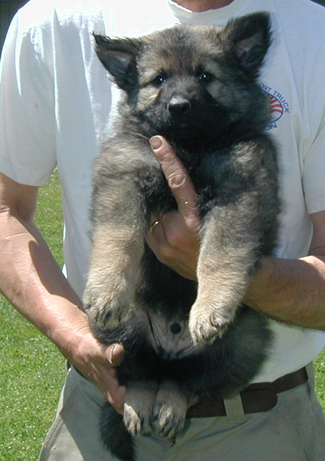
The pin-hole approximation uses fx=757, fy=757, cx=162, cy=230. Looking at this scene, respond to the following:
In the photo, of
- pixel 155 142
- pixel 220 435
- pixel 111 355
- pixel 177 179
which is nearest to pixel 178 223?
pixel 177 179

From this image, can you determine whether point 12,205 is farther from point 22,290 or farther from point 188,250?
point 188,250

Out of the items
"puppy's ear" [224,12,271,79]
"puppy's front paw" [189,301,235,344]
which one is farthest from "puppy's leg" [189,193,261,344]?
"puppy's ear" [224,12,271,79]

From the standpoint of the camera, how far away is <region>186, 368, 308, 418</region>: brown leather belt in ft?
9.13

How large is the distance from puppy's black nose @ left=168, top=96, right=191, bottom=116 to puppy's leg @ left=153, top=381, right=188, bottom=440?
3.20ft

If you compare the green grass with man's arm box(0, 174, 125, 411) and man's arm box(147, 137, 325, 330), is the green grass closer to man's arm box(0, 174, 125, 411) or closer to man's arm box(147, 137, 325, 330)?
man's arm box(0, 174, 125, 411)

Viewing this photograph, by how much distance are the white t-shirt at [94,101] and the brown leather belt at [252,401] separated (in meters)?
0.06

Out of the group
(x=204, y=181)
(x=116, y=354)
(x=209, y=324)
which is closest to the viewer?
(x=209, y=324)

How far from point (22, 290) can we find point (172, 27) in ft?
3.81

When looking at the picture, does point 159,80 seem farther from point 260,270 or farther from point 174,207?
point 260,270

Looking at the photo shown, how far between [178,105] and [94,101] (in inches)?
15.6

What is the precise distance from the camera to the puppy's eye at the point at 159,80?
9.34 ft

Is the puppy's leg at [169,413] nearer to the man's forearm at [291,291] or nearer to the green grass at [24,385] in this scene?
the man's forearm at [291,291]

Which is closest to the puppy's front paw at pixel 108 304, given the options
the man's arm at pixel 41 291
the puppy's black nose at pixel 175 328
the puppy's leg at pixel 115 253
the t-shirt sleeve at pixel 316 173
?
the puppy's leg at pixel 115 253

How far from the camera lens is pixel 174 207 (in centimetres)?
275
